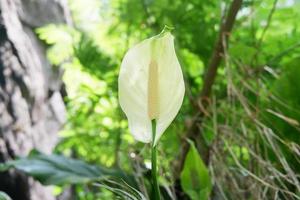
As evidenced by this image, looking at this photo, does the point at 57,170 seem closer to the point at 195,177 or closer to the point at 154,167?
the point at 195,177

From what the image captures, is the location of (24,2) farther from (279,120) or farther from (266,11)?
(279,120)

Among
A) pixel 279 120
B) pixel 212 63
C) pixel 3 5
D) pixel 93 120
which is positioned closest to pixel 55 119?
pixel 93 120

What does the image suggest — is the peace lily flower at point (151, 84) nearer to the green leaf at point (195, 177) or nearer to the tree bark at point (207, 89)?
the green leaf at point (195, 177)

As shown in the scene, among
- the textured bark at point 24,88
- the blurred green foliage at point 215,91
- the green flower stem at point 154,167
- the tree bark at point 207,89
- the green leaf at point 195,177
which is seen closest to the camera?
the green flower stem at point 154,167

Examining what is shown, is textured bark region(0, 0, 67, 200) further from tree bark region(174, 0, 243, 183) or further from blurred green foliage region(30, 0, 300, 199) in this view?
tree bark region(174, 0, 243, 183)

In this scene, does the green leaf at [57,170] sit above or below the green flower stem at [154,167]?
below

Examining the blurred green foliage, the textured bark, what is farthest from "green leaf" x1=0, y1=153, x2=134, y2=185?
the textured bark

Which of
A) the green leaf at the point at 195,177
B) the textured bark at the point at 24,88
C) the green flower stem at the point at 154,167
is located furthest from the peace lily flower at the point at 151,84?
the textured bark at the point at 24,88
